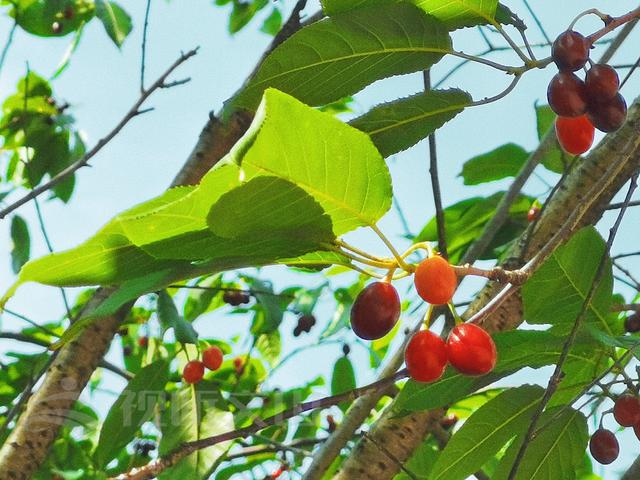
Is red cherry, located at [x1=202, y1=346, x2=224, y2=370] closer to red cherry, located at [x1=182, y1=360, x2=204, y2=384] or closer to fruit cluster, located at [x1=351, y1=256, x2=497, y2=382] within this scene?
red cherry, located at [x1=182, y1=360, x2=204, y2=384]

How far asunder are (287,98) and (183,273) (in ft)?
0.82

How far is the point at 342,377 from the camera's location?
2.34 metres

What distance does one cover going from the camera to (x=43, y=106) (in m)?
2.73

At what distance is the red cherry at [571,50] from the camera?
941 millimetres

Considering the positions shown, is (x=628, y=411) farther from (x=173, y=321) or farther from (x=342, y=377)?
(x=342, y=377)

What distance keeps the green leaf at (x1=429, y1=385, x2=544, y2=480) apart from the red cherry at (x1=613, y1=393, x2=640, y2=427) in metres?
0.11

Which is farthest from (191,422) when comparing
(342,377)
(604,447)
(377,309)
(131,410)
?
(377,309)

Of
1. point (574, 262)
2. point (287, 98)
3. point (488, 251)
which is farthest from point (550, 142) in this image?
point (287, 98)

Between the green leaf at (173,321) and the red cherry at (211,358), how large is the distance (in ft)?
0.71

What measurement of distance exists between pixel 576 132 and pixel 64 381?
3.73 feet

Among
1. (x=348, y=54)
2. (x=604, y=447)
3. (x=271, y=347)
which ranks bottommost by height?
(x=604, y=447)

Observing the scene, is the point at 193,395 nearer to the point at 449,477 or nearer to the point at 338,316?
the point at 338,316

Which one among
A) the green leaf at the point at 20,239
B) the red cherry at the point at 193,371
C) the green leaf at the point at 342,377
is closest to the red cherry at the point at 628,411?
the red cherry at the point at 193,371

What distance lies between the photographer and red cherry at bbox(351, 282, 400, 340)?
903 mm
